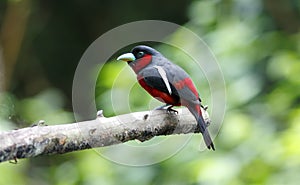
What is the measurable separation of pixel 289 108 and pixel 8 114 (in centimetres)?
168

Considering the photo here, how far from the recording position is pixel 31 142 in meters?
1.27

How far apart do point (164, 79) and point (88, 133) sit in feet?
0.78

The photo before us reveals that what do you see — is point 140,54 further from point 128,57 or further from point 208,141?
point 208,141

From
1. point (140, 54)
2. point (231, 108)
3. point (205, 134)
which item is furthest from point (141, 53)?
point (231, 108)

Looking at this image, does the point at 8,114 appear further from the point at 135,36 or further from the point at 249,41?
the point at 135,36

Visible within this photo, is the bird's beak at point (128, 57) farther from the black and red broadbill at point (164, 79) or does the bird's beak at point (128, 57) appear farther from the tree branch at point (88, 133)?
the tree branch at point (88, 133)

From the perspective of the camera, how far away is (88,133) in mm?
1388

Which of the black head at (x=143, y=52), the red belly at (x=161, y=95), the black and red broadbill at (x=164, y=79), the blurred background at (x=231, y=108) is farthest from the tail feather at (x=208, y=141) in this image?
the blurred background at (x=231, y=108)

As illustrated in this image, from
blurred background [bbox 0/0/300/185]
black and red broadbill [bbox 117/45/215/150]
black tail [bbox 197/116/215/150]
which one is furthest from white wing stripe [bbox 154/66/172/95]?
blurred background [bbox 0/0/300/185]

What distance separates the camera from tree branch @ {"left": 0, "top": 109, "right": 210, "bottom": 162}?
1.25 meters

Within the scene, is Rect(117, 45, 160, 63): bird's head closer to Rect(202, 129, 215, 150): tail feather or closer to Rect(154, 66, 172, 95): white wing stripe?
Rect(154, 66, 172, 95): white wing stripe

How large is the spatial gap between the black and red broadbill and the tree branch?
0.06 m

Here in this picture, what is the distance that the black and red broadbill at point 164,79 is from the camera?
152 cm

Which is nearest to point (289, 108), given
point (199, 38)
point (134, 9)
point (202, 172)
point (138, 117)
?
point (199, 38)
